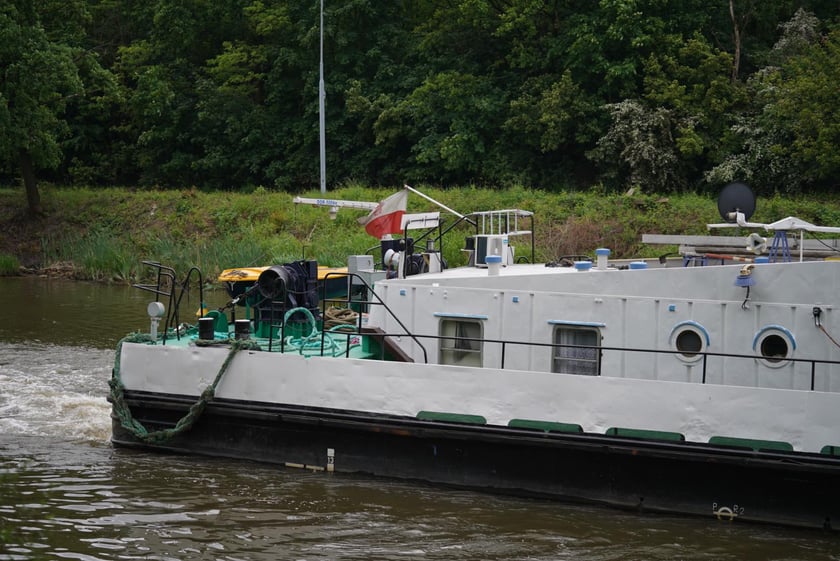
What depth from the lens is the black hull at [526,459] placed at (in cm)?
1059

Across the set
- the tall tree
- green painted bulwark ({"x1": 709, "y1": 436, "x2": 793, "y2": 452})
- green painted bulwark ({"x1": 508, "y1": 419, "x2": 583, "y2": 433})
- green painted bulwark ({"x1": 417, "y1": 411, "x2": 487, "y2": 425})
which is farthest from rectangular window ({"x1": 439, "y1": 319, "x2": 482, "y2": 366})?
the tall tree

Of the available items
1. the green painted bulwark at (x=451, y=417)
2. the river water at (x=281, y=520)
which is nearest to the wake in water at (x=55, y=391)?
the river water at (x=281, y=520)

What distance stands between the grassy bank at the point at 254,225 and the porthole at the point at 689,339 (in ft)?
55.8

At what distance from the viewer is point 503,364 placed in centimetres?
1161

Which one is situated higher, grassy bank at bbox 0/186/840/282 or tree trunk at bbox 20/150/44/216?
tree trunk at bbox 20/150/44/216

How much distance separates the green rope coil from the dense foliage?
23686mm

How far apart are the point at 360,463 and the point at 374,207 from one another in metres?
4.13

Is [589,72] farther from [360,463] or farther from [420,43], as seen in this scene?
[360,463]

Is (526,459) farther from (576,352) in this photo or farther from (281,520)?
(281,520)

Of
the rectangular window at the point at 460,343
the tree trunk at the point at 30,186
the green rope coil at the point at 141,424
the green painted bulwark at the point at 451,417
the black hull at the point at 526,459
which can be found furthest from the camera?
the tree trunk at the point at 30,186

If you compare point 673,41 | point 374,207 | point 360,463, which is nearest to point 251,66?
point 673,41

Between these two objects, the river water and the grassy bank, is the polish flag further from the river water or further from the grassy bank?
the grassy bank

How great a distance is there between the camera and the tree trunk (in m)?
38.7

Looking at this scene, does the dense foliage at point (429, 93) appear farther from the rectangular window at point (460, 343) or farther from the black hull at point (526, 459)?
the black hull at point (526, 459)
